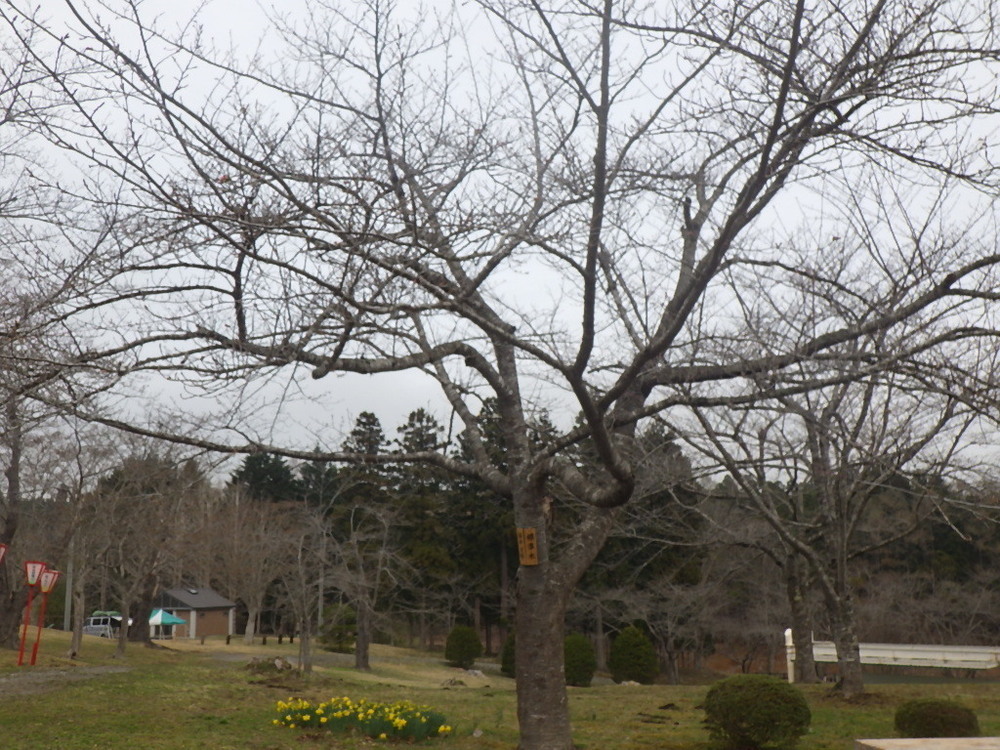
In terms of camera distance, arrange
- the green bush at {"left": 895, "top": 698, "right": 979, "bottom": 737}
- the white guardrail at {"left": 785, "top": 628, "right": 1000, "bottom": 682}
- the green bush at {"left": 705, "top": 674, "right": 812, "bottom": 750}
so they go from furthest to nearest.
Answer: the white guardrail at {"left": 785, "top": 628, "right": 1000, "bottom": 682}
the green bush at {"left": 895, "top": 698, "right": 979, "bottom": 737}
the green bush at {"left": 705, "top": 674, "right": 812, "bottom": 750}

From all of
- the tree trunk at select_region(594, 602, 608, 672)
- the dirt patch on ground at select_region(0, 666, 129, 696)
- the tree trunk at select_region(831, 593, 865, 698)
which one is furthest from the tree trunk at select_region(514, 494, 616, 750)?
the tree trunk at select_region(594, 602, 608, 672)

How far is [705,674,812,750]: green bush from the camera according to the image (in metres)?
8.60

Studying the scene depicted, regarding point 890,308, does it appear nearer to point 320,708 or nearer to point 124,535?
point 320,708

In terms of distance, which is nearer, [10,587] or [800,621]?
[800,621]

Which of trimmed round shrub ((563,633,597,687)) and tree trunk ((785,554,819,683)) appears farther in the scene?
trimmed round shrub ((563,633,597,687))

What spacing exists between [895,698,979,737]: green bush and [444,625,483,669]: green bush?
75.4 feet

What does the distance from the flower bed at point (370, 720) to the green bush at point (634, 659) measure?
17.8 m

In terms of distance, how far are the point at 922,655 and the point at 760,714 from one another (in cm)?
1241

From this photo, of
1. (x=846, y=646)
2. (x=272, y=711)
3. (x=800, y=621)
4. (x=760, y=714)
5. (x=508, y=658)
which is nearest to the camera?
(x=760, y=714)

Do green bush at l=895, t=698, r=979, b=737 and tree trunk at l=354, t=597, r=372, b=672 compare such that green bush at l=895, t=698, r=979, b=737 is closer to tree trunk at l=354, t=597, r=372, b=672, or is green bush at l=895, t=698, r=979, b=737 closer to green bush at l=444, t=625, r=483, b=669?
tree trunk at l=354, t=597, r=372, b=672

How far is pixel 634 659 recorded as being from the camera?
2700cm

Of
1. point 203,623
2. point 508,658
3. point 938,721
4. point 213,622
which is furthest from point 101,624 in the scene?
point 938,721

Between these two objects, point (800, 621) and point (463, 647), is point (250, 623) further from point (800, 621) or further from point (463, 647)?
point (800, 621)

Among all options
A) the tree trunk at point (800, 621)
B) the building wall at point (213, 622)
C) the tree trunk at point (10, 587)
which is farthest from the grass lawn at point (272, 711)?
the building wall at point (213, 622)
